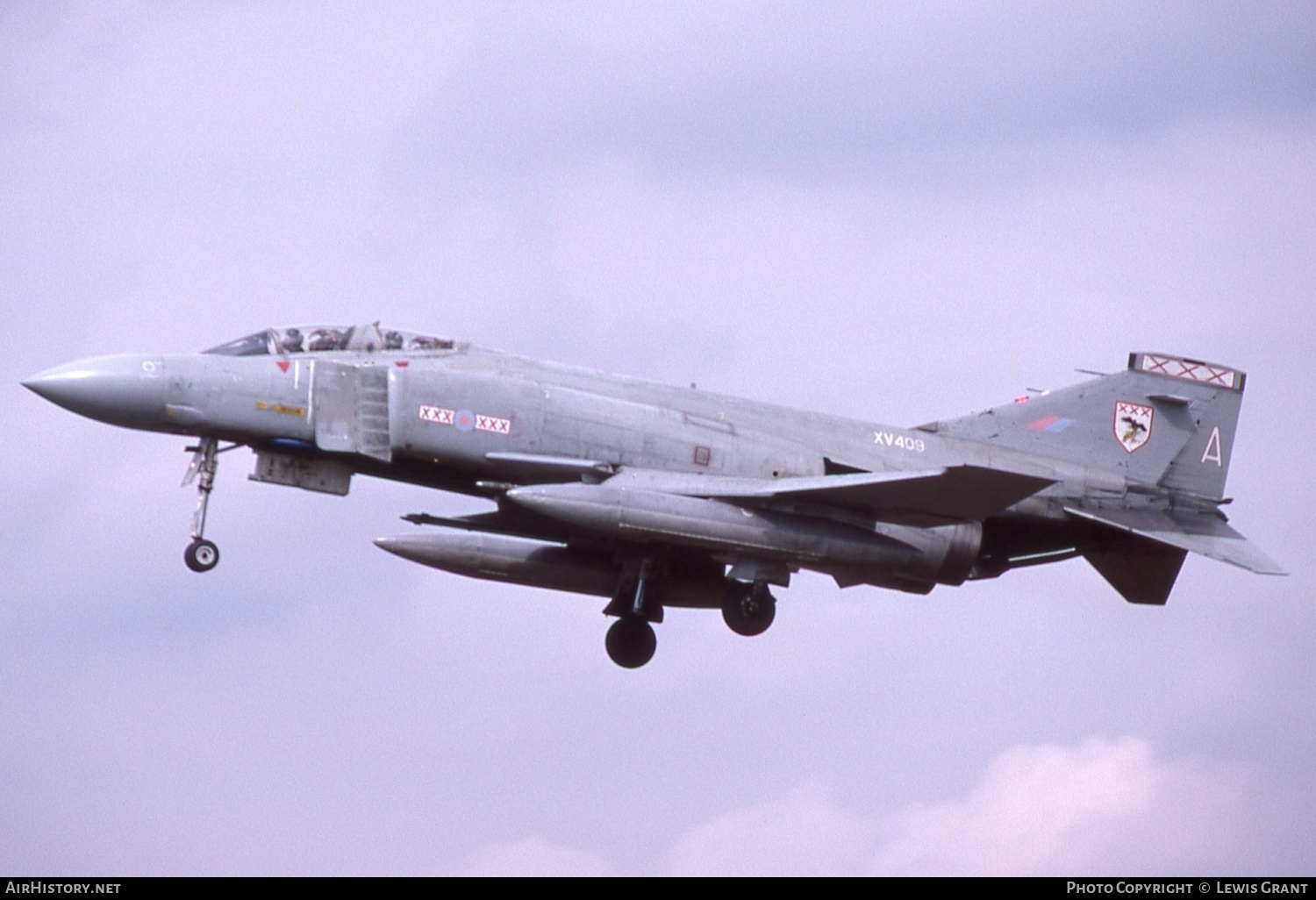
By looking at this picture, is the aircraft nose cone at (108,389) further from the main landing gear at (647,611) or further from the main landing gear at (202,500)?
the main landing gear at (647,611)

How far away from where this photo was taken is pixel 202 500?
21938 millimetres

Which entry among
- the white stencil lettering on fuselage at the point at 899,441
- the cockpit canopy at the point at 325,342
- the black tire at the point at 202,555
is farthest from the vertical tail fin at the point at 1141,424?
the black tire at the point at 202,555

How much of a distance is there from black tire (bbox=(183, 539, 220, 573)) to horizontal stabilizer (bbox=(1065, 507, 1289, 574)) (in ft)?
34.4

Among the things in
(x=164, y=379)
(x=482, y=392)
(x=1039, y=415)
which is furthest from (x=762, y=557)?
(x=164, y=379)

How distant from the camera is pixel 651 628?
83.7 feet

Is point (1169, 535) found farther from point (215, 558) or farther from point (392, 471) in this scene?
point (215, 558)

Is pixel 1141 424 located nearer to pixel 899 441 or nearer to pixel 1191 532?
pixel 1191 532

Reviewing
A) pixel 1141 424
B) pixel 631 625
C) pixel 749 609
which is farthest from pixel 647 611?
pixel 1141 424

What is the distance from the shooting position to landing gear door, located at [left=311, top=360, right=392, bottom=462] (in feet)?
71.8

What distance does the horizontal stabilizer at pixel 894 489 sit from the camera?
21469 millimetres

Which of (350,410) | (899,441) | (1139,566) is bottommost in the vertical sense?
(1139,566)

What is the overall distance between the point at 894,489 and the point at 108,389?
8.77 m

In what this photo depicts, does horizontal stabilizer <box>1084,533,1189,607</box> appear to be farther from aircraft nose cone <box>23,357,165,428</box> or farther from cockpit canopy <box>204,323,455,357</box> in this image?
aircraft nose cone <box>23,357,165,428</box>

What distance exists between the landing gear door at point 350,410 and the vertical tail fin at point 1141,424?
7.52 metres
